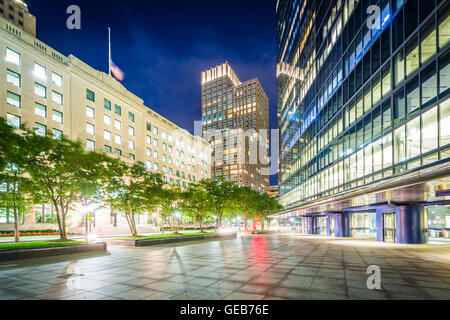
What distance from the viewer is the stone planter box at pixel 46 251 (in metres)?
13.5

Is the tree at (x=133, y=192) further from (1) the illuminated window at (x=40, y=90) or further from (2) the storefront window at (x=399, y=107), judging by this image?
(1) the illuminated window at (x=40, y=90)

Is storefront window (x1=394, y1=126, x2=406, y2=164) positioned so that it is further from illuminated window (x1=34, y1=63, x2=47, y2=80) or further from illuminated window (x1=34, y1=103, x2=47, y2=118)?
illuminated window (x1=34, y1=63, x2=47, y2=80)

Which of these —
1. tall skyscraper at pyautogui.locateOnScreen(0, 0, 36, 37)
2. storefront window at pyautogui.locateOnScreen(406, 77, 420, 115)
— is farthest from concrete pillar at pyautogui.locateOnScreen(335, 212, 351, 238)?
tall skyscraper at pyautogui.locateOnScreen(0, 0, 36, 37)

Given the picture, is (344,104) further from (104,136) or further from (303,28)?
(104,136)

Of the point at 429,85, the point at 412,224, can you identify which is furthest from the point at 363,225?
the point at 429,85

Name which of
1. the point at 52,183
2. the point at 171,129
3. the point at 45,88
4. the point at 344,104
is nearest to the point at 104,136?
the point at 45,88

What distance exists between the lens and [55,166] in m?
17.6

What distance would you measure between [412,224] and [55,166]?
99.7 ft

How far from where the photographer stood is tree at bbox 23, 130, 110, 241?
55.6 ft

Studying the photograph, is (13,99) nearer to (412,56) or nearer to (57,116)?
(57,116)

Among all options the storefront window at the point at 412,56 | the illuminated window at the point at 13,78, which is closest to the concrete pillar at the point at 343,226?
the storefront window at the point at 412,56

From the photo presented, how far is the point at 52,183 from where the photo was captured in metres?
18.0

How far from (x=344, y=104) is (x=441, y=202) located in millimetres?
15291

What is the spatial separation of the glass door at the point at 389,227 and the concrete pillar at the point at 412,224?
2.33 metres
